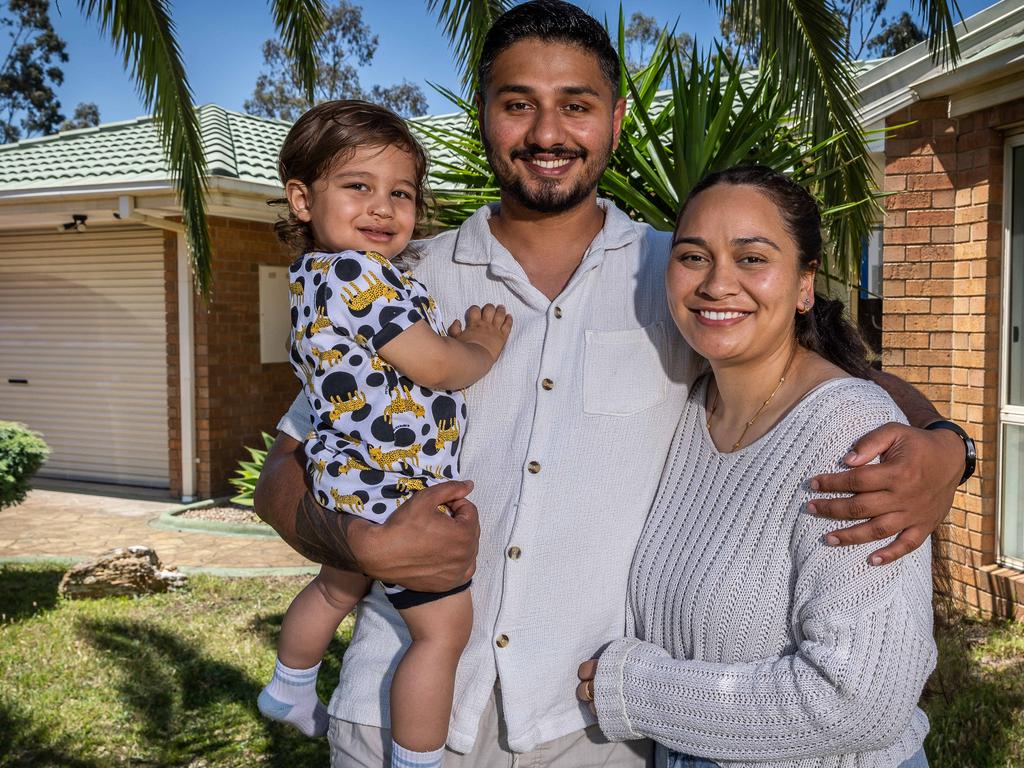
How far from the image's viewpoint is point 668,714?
1973mm

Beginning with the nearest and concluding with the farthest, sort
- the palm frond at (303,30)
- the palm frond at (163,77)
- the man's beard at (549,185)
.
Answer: the man's beard at (549,185) < the palm frond at (163,77) < the palm frond at (303,30)

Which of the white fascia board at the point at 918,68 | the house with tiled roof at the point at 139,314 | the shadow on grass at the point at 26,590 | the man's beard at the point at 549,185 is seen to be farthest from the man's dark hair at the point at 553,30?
the house with tiled roof at the point at 139,314

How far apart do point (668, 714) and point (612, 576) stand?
1.16 feet

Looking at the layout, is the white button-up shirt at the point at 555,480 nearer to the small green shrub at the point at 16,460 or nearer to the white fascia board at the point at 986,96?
the white fascia board at the point at 986,96

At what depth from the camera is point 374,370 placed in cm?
233

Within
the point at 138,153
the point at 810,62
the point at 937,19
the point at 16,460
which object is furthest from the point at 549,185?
the point at 138,153

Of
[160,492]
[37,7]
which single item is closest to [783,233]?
[160,492]

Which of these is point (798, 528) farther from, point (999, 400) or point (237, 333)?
point (237, 333)

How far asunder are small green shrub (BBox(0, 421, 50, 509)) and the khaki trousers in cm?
594

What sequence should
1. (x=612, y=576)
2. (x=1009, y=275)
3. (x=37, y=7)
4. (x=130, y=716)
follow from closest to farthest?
1. (x=612, y=576)
2. (x=130, y=716)
3. (x=1009, y=275)
4. (x=37, y=7)

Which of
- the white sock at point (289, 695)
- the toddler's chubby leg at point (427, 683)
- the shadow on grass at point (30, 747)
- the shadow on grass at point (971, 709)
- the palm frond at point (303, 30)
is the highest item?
the palm frond at point (303, 30)

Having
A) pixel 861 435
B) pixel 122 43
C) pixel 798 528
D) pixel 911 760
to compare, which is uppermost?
pixel 122 43

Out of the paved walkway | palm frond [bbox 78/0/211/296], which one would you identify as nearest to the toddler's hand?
palm frond [bbox 78/0/211/296]

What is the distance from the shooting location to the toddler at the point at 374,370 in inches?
86.0
